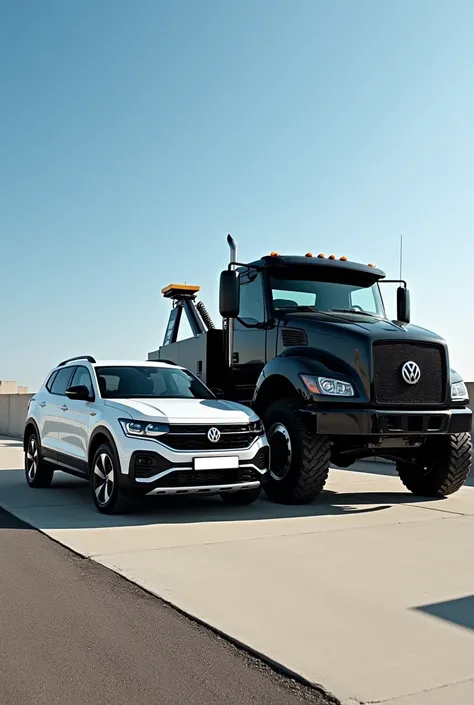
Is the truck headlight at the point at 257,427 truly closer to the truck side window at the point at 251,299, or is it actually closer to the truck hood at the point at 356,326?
the truck hood at the point at 356,326

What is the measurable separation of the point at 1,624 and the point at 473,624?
2538 millimetres

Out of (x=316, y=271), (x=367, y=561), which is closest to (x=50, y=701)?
(x=367, y=561)

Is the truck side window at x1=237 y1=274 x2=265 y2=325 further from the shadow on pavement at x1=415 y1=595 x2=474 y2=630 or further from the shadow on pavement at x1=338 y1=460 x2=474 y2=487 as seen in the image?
the shadow on pavement at x1=415 y1=595 x2=474 y2=630

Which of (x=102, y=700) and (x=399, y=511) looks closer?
(x=102, y=700)

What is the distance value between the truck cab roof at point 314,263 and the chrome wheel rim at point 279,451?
210 cm

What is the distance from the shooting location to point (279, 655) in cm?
361

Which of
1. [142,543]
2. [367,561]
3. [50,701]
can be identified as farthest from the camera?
[142,543]

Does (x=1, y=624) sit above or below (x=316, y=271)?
below

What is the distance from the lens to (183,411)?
768 cm

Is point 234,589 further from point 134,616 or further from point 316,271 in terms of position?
point 316,271

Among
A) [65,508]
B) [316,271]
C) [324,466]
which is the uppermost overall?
[316,271]

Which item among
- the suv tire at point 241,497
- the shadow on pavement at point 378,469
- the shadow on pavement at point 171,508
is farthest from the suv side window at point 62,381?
the shadow on pavement at point 378,469

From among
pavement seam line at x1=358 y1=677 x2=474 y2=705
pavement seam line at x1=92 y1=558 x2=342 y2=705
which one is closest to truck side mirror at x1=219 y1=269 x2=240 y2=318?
pavement seam line at x1=92 y1=558 x2=342 y2=705

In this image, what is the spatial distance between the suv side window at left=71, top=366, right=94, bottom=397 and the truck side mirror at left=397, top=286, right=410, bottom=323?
4.21 meters
